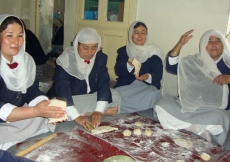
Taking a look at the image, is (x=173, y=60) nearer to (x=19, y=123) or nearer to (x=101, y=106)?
(x=101, y=106)

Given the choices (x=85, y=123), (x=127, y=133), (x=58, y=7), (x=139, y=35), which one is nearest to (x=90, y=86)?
(x=85, y=123)

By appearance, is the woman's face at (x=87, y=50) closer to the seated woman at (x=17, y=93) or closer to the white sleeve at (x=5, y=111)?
the seated woman at (x=17, y=93)

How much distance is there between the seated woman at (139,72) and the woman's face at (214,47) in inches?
25.6

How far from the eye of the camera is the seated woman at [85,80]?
2.12 m

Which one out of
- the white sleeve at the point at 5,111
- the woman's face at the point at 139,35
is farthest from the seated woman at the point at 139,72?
the white sleeve at the point at 5,111

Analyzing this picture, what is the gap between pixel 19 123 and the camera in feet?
5.63

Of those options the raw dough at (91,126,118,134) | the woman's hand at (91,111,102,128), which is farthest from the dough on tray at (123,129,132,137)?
the woman's hand at (91,111,102,128)

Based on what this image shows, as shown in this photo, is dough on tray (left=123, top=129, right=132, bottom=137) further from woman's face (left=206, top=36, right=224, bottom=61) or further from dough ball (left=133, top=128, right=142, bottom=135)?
woman's face (left=206, top=36, right=224, bottom=61)

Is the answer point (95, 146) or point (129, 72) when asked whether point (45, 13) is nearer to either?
point (129, 72)

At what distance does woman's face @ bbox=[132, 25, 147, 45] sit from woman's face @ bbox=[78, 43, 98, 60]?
0.79 meters

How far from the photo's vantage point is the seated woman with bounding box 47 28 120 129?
212cm

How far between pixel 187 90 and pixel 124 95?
0.68 meters

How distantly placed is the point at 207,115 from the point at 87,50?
46.4 inches

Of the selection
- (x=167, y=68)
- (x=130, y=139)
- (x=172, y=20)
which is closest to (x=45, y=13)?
(x=172, y=20)
